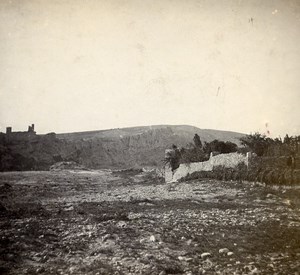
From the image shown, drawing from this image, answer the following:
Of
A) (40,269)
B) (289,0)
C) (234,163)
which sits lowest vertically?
(40,269)

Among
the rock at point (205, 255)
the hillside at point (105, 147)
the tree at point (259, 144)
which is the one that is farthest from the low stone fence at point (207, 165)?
the rock at point (205, 255)

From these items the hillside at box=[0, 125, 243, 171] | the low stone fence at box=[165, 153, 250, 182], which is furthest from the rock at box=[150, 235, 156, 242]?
the hillside at box=[0, 125, 243, 171]

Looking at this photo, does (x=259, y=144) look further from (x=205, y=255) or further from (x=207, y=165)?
(x=205, y=255)

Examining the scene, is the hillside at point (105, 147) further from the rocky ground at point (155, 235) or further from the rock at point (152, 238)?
the rock at point (152, 238)

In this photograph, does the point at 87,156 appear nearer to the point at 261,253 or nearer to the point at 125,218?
the point at 125,218

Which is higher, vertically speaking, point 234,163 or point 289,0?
point 289,0

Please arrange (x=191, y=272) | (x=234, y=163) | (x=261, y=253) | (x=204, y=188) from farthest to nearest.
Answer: (x=234, y=163) < (x=204, y=188) < (x=261, y=253) < (x=191, y=272)

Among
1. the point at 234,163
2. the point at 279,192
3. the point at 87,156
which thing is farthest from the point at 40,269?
→ the point at 87,156
